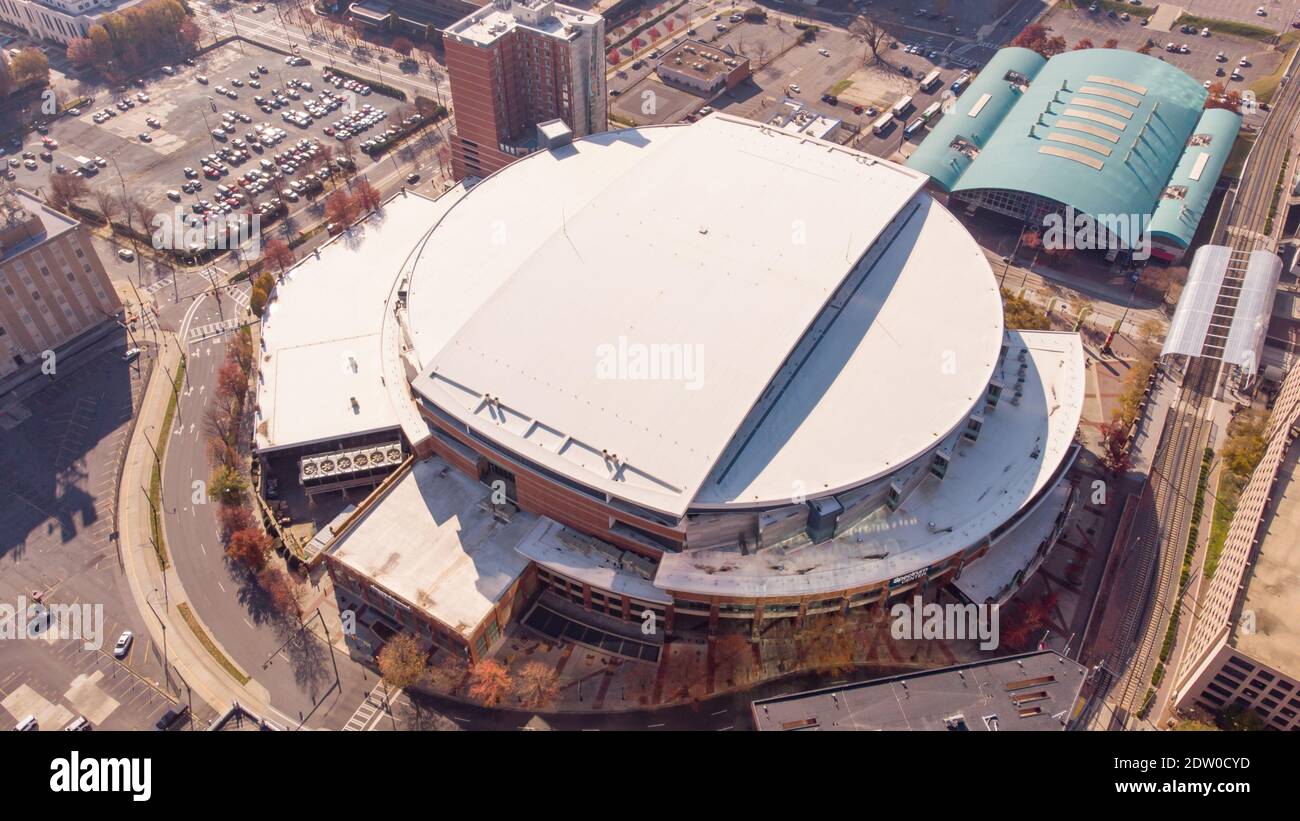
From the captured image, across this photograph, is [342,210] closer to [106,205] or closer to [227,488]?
[106,205]

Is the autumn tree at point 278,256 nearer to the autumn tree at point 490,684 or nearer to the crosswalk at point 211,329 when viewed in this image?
the crosswalk at point 211,329

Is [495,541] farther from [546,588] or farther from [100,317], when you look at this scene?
[100,317]

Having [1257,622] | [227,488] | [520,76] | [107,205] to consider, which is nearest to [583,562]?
[227,488]

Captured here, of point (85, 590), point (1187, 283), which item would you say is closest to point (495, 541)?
point (85, 590)

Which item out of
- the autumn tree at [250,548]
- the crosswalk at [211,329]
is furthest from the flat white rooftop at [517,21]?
the autumn tree at [250,548]

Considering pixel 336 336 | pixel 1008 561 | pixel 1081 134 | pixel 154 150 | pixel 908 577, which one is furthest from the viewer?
pixel 154 150
